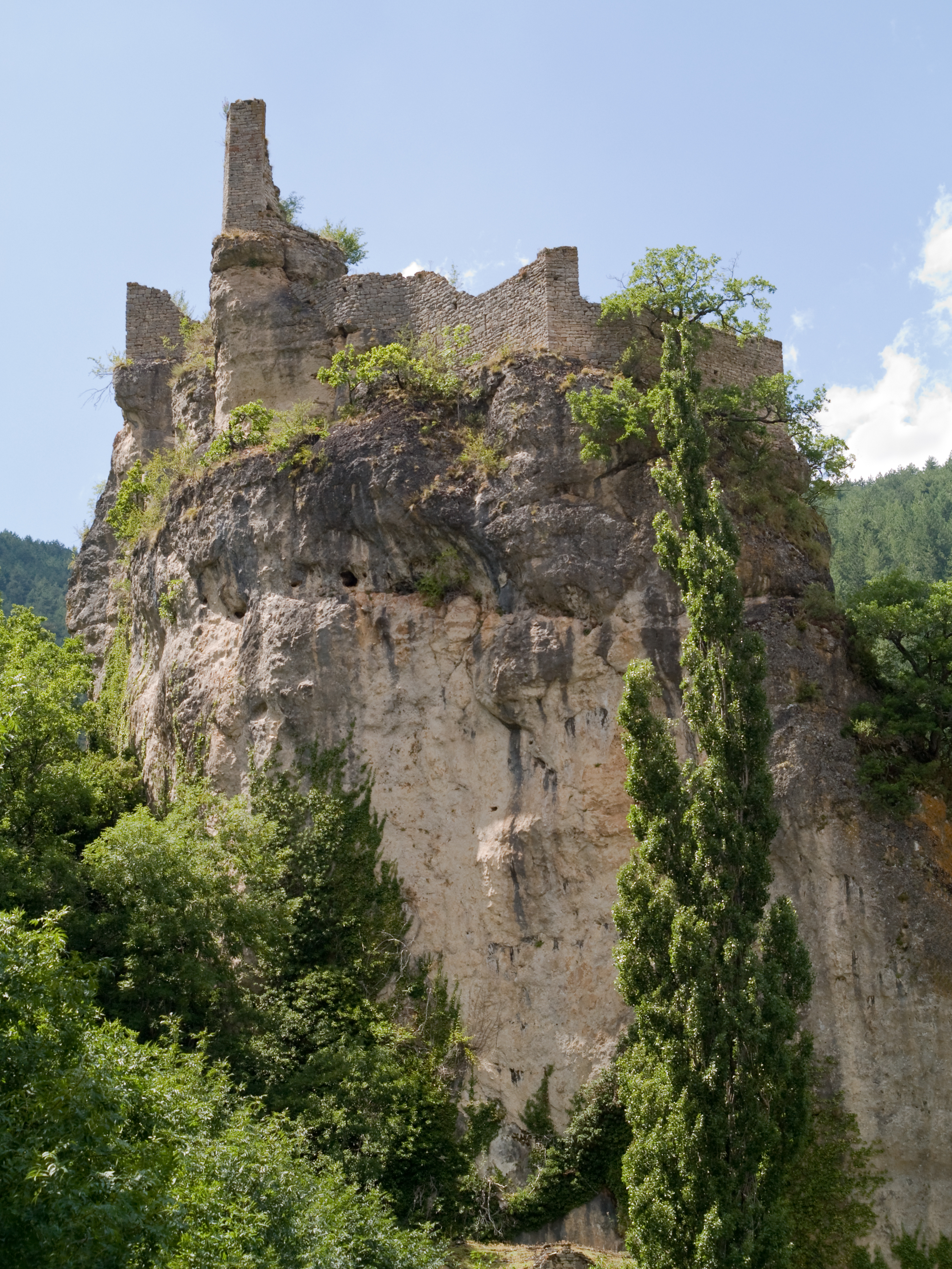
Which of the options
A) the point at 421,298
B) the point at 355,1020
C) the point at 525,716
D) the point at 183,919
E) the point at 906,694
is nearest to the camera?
the point at 183,919

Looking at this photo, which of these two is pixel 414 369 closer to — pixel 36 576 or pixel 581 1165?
pixel 581 1165

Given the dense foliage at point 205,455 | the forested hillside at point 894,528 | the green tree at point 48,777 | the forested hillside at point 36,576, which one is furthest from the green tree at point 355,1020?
the forested hillside at point 36,576

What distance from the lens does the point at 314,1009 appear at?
21188 mm

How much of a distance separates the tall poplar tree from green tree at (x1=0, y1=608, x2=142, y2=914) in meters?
8.30

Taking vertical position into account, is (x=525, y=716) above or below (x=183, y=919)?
above

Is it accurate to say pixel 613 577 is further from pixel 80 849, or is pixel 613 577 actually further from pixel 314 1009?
pixel 80 849

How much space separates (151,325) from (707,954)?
70.6ft

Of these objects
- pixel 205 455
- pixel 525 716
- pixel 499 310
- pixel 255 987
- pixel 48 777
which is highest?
pixel 499 310

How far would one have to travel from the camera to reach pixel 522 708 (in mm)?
22672

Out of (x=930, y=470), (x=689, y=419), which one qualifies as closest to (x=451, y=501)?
(x=689, y=419)

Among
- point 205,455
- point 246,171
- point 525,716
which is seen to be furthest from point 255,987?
point 246,171

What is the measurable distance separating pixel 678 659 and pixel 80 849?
11225 mm

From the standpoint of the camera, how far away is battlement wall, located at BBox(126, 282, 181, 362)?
→ 31859 millimetres

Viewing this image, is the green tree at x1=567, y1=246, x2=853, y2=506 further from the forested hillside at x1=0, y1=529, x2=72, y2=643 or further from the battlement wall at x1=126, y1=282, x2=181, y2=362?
the forested hillside at x1=0, y1=529, x2=72, y2=643
